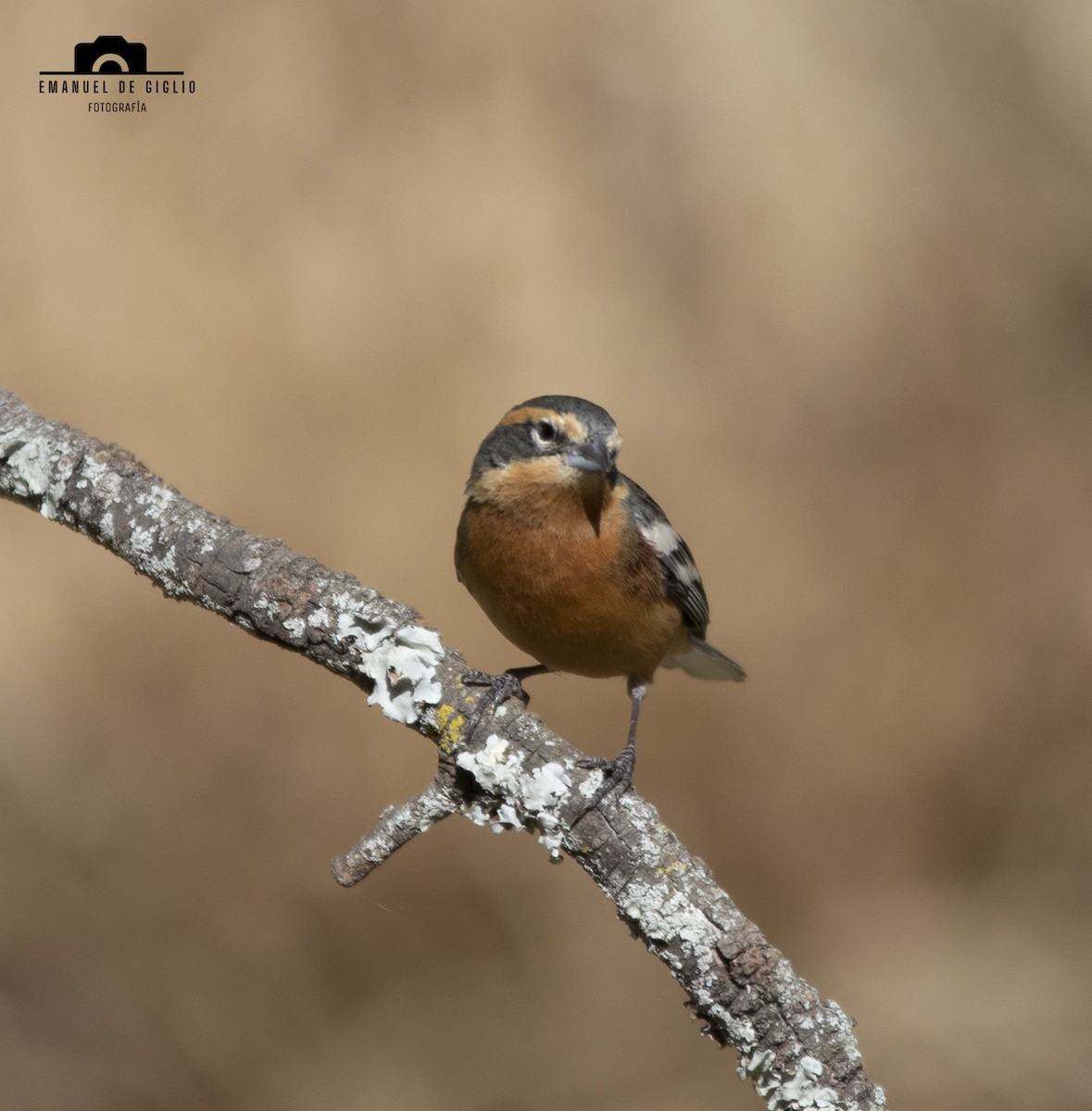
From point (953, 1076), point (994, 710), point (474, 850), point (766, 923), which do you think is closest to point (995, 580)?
point (994, 710)

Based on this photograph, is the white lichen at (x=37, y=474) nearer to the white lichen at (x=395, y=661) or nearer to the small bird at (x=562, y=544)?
the white lichen at (x=395, y=661)

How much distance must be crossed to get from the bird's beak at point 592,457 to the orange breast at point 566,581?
18 centimetres

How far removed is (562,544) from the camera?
14.3 feet

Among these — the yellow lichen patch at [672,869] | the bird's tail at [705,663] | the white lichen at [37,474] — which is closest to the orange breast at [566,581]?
the bird's tail at [705,663]

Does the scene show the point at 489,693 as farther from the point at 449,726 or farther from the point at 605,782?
the point at 605,782

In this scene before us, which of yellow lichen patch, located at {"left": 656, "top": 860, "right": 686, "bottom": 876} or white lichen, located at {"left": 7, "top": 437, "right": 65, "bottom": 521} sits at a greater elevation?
white lichen, located at {"left": 7, "top": 437, "right": 65, "bottom": 521}

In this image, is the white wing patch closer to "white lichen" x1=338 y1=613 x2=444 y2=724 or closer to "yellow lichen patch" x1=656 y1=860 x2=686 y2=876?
"white lichen" x1=338 y1=613 x2=444 y2=724

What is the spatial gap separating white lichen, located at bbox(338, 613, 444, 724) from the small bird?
2.73ft

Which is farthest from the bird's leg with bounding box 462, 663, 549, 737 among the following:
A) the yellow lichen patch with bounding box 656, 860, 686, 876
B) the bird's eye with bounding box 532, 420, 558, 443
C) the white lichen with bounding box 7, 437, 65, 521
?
the white lichen with bounding box 7, 437, 65, 521

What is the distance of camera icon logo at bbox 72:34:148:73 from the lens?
6.64 metres

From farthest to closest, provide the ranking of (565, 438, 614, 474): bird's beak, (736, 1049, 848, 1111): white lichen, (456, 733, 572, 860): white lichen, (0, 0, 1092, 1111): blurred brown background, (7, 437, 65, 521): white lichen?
(0, 0, 1092, 1111): blurred brown background
(565, 438, 614, 474): bird's beak
(7, 437, 65, 521): white lichen
(456, 733, 572, 860): white lichen
(736, 1049, 848, 1111): white lichen

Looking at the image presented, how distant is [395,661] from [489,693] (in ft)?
0.97

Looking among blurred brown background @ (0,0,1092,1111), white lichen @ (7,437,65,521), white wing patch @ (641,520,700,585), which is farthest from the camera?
blurred brown background @ (0,0,1092,1111)

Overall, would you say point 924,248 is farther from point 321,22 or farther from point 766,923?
point 766,923
